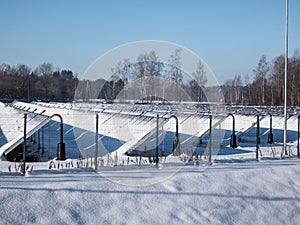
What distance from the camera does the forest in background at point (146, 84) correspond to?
7648 millimetres

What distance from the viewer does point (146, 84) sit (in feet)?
26.5

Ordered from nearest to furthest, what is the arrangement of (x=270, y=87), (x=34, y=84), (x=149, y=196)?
(x=149, y=196) → (x=270, y=87) → (x=34, y=84)

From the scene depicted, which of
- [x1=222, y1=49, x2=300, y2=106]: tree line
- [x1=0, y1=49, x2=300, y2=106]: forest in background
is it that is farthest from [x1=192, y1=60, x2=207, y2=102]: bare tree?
[x1=222, y1=49, x2=300, y2=106]: tree line

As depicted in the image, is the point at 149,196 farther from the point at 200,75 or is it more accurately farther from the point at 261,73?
the point at 261,73

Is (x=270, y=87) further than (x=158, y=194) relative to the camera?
Yes

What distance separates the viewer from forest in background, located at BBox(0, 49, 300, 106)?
765 cm

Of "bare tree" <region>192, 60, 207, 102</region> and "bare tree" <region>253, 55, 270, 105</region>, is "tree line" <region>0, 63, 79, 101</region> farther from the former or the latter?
"bare tree" <region>192, 60, 207, 102</region>

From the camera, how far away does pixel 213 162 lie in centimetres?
921

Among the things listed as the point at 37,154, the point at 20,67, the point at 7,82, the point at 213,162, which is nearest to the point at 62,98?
the point at 7,82

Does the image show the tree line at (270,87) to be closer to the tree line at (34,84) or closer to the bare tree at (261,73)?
the bare tree at (261,73)

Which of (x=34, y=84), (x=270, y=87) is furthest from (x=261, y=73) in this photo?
(x=34, y=84)

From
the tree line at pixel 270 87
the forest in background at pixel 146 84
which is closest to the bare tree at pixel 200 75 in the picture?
the forest in background at pixel 146 84

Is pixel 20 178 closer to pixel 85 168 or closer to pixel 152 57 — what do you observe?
pixel 85 168

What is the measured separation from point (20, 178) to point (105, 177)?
1.49 m
